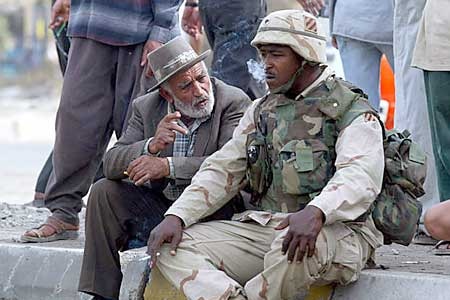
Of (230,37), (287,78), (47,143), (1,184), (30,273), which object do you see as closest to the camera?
(287,78)

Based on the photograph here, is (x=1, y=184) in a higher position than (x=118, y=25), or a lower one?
lower

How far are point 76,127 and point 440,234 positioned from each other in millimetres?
2169

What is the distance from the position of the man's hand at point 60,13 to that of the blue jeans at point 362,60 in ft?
5.01

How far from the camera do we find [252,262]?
4863 mm

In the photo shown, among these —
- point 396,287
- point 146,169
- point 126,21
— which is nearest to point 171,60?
point 146,169

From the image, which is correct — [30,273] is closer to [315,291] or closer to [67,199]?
[67,199]

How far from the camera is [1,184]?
40.6 feet

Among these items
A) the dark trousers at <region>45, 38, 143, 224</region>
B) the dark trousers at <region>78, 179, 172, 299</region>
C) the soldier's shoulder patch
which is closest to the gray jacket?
the dark trousers at <region>78, 179, 172, 299</region>

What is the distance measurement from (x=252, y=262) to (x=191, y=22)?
2.98 m

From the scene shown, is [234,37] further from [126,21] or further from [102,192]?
[102,192]

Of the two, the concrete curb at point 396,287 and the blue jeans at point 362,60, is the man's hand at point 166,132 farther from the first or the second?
the blue jeans at point 362,60

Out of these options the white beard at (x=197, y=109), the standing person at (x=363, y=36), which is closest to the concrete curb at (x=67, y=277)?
the white beard at (x=197, y=109)

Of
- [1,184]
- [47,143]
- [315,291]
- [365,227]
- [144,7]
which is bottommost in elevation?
[47,143]

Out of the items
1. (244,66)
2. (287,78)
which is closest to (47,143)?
(244,66)
